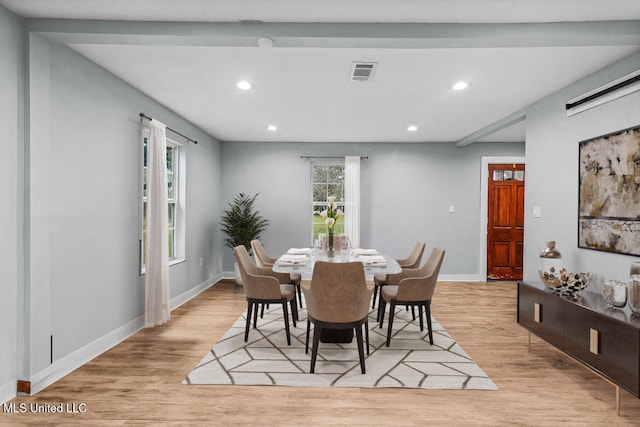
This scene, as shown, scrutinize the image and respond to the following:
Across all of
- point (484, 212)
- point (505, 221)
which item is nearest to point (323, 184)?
point (484, 212)

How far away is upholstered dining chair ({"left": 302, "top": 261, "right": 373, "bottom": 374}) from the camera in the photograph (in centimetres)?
273

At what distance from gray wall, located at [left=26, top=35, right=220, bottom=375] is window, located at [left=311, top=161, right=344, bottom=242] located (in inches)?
124

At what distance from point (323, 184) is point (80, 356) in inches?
181

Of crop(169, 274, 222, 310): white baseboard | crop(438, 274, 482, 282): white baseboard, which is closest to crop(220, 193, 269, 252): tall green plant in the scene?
crop(169, 274, 222, 310): white baseboard

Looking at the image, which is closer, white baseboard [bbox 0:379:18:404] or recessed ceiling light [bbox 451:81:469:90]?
white baseboard [bbox 0:379:18:404]

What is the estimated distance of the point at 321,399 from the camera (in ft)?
8.12

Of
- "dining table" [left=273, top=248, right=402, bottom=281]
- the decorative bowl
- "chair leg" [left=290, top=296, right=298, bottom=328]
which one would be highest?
"dining table" [left=273, top=248, right=402, bottom=281]

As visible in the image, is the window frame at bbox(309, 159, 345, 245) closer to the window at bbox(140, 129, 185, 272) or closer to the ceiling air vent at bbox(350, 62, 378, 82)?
the window at bbox(140, 129, 185, 272)

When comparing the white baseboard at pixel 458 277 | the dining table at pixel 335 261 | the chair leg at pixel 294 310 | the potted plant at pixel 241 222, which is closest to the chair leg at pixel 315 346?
the dining table at pixel 335 261

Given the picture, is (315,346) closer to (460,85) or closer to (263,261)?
(263,261)

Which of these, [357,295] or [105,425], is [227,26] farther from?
[105,425]

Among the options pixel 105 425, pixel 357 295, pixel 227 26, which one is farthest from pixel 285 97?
pixel 105 425

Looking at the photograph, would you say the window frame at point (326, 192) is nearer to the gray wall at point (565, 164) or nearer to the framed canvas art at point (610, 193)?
the gray wall at point (565, 164)

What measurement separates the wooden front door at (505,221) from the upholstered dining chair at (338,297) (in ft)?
15.2
